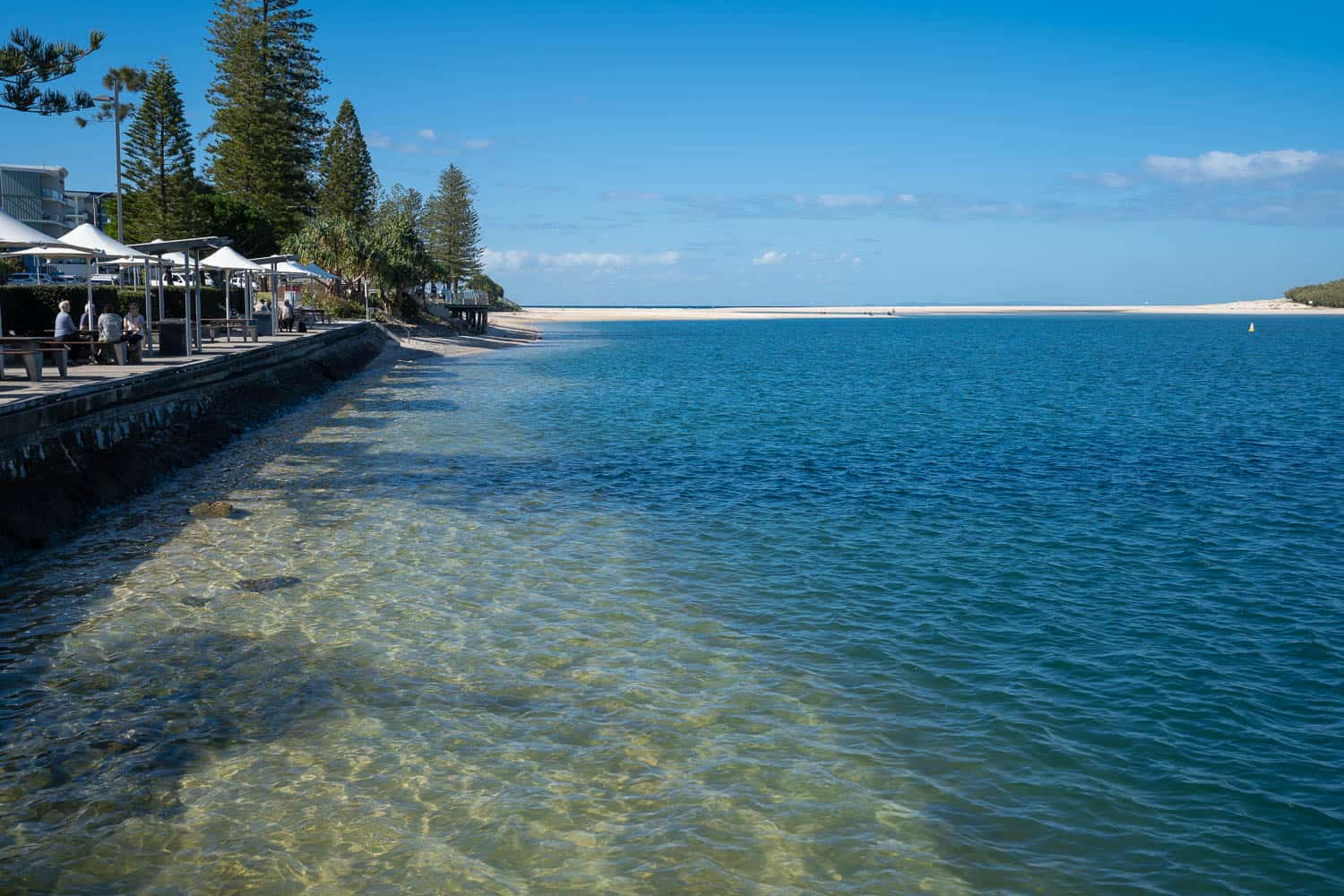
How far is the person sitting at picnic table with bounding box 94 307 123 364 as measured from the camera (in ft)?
66.8

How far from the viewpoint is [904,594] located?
1035cm

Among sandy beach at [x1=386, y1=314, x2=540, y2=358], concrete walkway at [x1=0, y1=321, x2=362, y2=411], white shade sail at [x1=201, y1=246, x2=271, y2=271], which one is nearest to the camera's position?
concrete walkway at [x1=0, y1=321, x2=362, y2=411]

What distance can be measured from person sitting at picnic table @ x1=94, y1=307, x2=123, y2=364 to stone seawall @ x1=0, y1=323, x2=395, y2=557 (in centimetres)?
170

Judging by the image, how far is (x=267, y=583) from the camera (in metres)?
10.4

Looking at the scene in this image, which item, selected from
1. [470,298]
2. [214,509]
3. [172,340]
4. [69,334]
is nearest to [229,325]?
[172,340]

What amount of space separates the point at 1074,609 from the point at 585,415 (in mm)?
18412

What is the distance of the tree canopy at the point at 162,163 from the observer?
50156mm

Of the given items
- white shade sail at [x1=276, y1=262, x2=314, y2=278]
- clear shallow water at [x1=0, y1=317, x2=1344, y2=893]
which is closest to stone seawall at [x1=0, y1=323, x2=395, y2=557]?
clear shallow water at [x1=0, y1=317, x2=1344, y2=893]

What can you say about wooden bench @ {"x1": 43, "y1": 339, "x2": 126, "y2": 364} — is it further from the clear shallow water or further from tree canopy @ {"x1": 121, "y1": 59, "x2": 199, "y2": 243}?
tree canopy @ {"x1": 121, "y1": 59, "x2": 199, "y2": 243}

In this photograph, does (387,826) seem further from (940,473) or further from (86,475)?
(940,473)

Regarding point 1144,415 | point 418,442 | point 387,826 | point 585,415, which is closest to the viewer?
point 387,826

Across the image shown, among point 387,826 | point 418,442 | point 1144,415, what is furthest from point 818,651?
point 1144,415

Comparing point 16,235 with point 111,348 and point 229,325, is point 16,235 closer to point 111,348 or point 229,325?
point 111,348

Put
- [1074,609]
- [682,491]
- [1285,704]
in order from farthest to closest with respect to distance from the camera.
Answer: [682,491]
[1074,609]
[1285,704]
